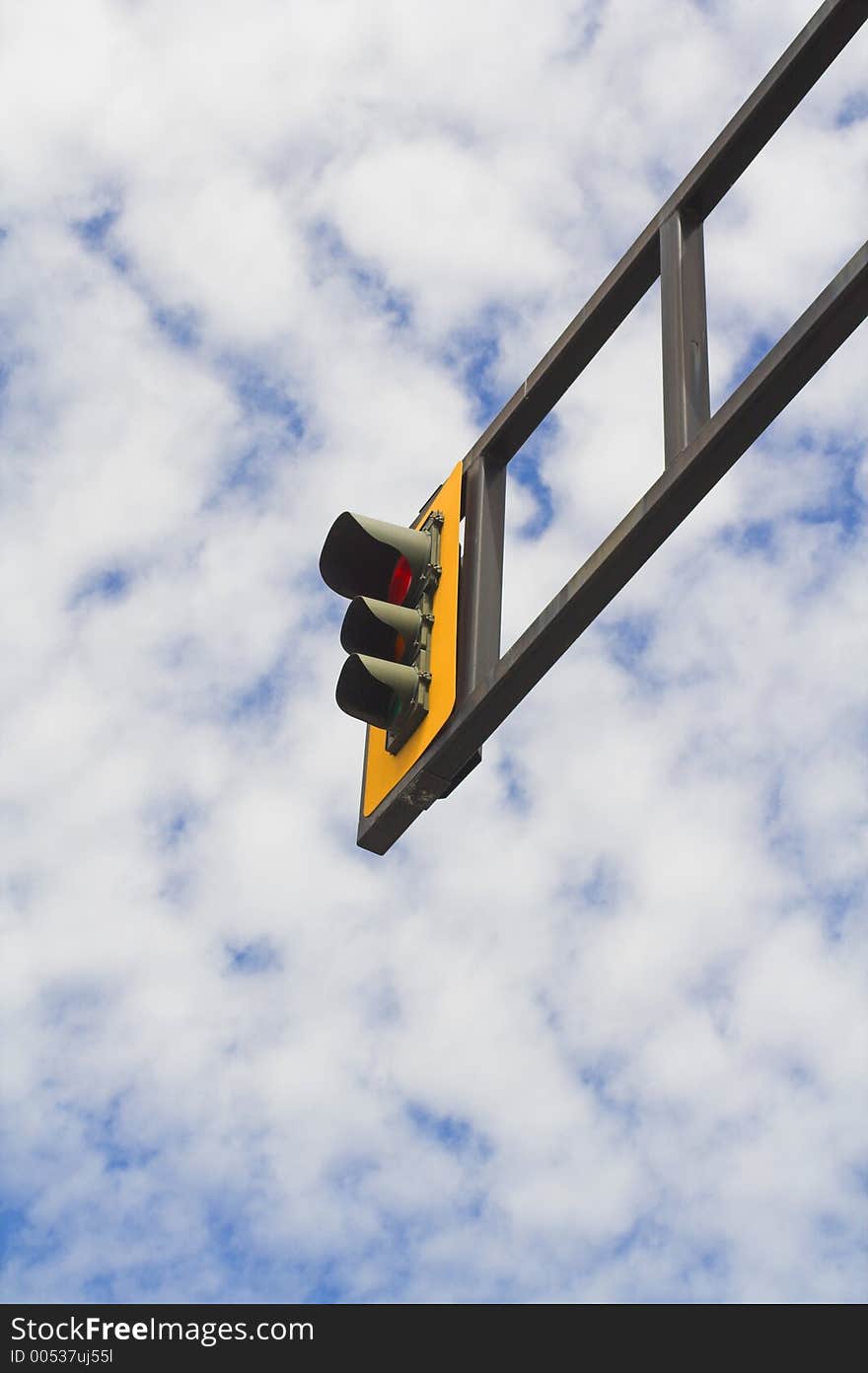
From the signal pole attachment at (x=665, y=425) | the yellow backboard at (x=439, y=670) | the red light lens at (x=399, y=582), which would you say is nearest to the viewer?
the signal pole attachment at (x=665, y=425)

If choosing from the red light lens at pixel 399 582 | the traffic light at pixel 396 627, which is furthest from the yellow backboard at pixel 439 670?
the red light lens at pixel 399 582

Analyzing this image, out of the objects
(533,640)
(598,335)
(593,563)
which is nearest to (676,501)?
(593,563)

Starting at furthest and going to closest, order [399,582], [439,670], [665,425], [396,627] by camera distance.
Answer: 1. [399,582]
2. [396,627]
3. [439,670]
4. [665,425]

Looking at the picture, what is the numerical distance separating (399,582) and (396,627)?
31 cm

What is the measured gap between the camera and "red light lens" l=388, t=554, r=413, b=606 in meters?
5.73

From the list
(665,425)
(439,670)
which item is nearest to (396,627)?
(439,670)

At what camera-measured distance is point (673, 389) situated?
4730 mm

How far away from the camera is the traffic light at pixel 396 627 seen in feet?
17.6

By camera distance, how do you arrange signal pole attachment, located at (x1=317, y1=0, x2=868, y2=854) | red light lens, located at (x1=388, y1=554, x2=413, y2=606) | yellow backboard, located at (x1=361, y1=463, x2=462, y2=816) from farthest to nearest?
red light lens, located at (x1=388, y1=554, x2=413, y2=606) < yellow backboard, located at (x1=361, y1=463, x2=462, y2=816) < signal pole attachment, located at (x1=317, y1=0, x2=868, y2=854)

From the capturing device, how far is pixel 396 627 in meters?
5.48

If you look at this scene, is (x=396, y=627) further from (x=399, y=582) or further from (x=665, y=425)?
(x=665, y=425)

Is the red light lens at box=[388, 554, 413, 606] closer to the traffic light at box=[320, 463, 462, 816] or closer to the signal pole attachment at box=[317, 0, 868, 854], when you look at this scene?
the traffic light at box=[320, 463, 462, 816]

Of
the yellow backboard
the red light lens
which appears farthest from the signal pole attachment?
the red light lens

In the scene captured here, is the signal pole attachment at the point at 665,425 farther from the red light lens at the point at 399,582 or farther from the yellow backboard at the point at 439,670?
the red light lens at the point at 399,582
